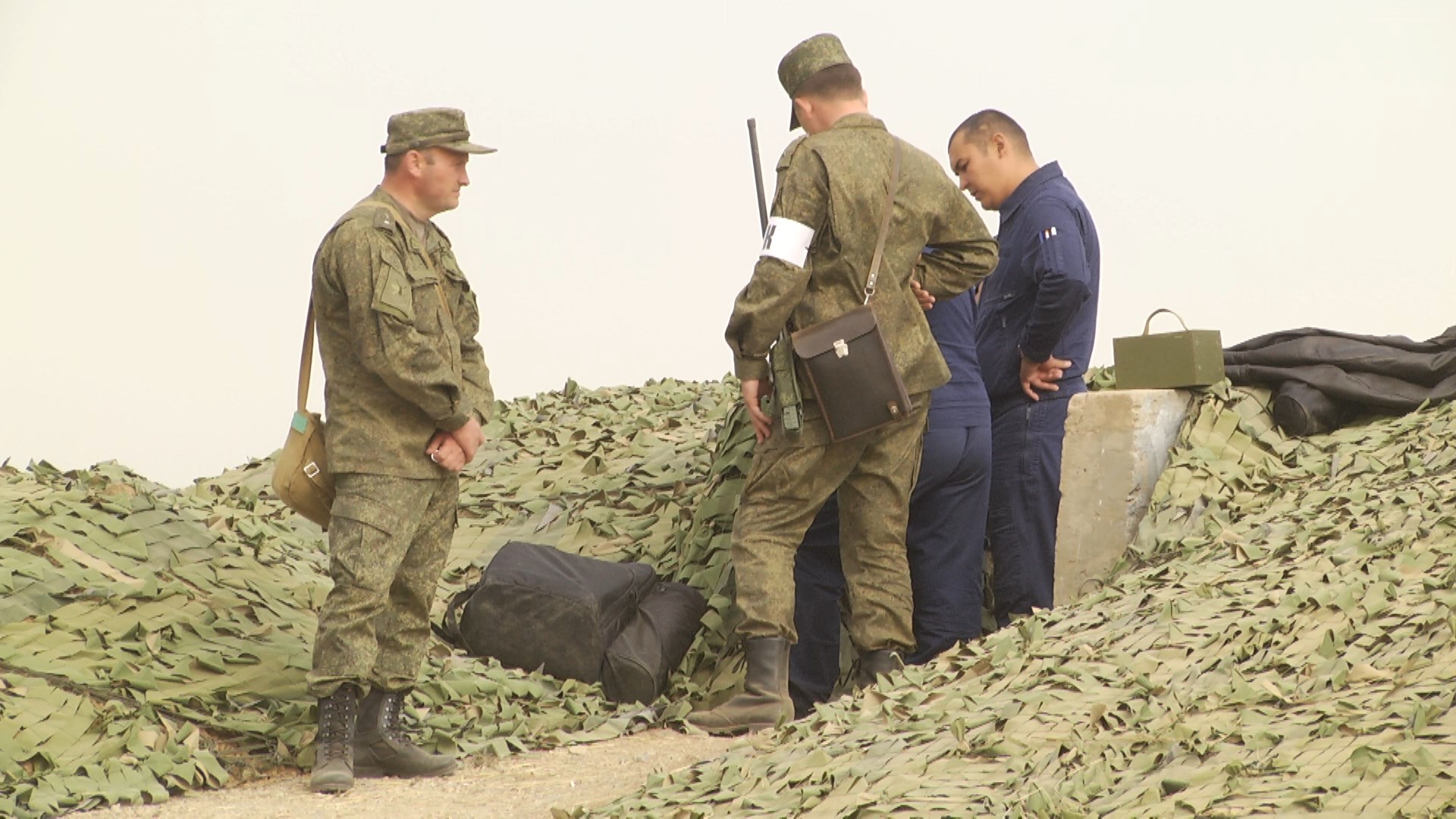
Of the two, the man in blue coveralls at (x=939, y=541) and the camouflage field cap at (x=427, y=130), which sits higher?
the camouflage field cap at (x=427, y=130)

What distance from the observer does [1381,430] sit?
6055 mm

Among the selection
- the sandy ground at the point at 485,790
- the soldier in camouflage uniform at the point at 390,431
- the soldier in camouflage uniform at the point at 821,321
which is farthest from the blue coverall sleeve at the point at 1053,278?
the soldier in camouflage uniform at the point at 390,431

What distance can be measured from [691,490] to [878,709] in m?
2.68

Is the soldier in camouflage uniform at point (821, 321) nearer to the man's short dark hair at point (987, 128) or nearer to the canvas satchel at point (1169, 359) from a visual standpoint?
the man's short dark hair at point (987, 128)

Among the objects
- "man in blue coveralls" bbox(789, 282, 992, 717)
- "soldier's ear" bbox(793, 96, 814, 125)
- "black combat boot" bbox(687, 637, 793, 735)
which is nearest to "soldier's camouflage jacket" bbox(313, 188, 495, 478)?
"black combat boot" bbox(687, 637, 793, 735)

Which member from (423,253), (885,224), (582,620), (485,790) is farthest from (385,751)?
(885,224)

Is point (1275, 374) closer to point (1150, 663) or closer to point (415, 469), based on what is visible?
point (1150, 663)

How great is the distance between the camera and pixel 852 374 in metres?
4.93

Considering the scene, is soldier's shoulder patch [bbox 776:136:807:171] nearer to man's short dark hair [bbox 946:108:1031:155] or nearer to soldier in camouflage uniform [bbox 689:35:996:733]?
soldier in camouflage uniform [bbox 689:35:996:733]

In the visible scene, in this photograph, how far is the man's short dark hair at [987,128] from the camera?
5.95 m

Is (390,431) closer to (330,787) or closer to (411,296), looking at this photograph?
(411,296)

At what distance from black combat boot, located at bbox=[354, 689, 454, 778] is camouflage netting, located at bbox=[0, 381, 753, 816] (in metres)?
0.23

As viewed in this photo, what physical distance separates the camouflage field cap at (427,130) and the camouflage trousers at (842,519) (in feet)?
4.62

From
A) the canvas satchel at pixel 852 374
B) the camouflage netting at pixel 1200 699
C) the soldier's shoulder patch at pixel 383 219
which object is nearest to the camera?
the camouflage netting at pixel 1200 699
